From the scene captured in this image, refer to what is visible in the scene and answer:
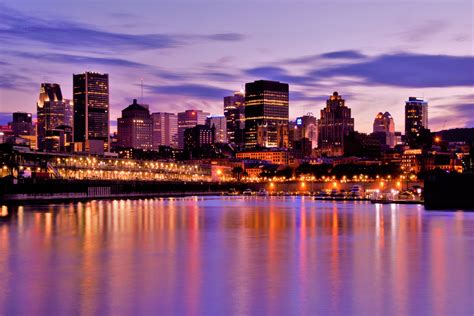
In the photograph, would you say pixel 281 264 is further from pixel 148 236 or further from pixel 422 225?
pixel 422 225

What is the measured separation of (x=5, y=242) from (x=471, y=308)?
3257 cm

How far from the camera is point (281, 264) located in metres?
37.2

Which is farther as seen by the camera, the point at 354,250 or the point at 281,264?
the point at 354,250

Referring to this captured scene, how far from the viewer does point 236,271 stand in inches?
1355

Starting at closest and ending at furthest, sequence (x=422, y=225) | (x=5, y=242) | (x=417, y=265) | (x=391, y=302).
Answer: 1. (x=391, y=302)
2. (x=417, y=265)
3. (x=5, y=242)
4. (x=422, y=225)

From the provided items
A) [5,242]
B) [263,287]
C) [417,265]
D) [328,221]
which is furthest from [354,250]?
[328,221]

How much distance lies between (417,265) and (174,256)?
1288 cm

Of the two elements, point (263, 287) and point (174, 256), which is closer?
point (263, 287)

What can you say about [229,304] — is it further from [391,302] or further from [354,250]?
[354,250]

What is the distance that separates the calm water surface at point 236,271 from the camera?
26.1m

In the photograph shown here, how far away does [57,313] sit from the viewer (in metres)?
24.7

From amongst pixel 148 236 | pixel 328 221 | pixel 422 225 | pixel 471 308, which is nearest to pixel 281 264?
pixel 471 308

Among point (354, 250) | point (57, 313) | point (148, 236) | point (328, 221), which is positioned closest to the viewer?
point (57, 313)

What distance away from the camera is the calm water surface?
26.1 metres
